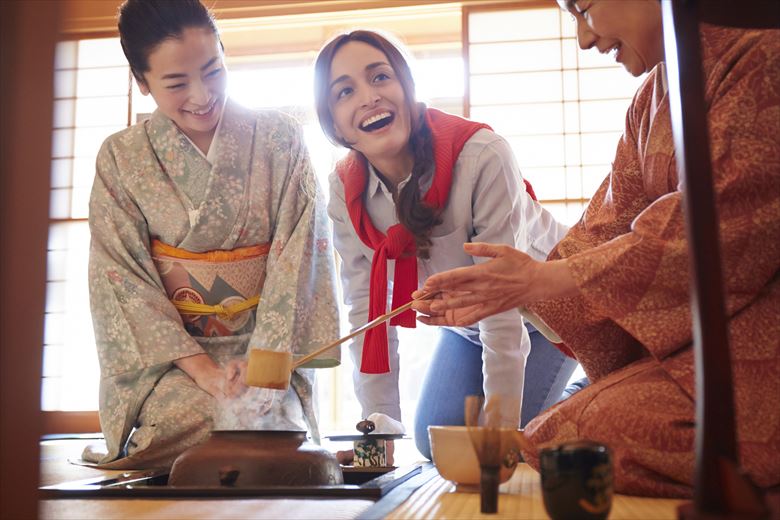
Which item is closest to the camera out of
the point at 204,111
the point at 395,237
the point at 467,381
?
the point at 395,237

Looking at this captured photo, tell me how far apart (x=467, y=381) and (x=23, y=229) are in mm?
2496

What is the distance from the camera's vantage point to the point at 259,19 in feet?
20.2

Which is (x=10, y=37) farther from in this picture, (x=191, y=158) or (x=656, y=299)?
(x=191, y=158)

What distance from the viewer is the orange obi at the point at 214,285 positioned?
2.85 metres

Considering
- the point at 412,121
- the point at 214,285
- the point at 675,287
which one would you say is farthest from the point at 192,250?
the point at 675,287

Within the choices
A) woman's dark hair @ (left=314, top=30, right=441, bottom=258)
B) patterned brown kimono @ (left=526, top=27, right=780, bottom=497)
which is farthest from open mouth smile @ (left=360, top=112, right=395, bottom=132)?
patterned brown kimono @ (left=526, top=27, right=780, bottom=497)

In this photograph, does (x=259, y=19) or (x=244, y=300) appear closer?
(x=244, y=300)

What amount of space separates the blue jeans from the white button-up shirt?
386 mm

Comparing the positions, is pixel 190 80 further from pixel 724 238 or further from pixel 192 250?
pixel 724 238

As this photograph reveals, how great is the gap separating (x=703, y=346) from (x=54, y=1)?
32.8 inches

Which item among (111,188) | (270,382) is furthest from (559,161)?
(270,382)

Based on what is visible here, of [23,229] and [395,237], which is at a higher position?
[395,237]

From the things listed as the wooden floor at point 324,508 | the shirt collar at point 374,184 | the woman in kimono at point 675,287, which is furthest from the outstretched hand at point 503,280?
the shirt collar at point 374,184

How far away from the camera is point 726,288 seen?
62.1 inches
